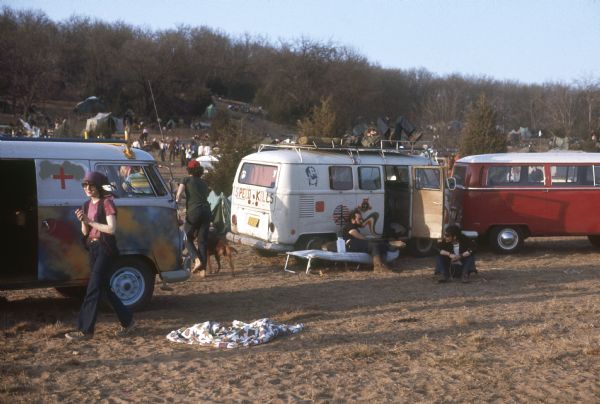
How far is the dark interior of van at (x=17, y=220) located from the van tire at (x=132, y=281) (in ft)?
3.27

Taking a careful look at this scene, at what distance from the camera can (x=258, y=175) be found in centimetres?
1448

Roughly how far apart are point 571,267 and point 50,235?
9580mm

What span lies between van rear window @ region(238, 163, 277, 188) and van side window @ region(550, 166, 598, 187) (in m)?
6.03

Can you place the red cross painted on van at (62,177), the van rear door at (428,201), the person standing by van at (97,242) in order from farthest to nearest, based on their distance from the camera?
the van rear door at (428,201) < the red cross painted on van at (62,177) < the person standing by van at (97,242)

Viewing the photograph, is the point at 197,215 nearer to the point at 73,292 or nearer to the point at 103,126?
the point at 73,292

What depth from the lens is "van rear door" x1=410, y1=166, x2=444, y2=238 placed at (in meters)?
15.2

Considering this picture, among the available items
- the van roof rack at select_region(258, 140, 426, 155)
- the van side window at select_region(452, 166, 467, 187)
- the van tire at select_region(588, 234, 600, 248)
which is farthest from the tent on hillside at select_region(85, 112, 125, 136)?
the van tire at select_region(588, 234, 600, 248)

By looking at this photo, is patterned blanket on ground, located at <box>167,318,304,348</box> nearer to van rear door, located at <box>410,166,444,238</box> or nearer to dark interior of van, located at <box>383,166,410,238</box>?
van rear door, located at <box>410,166,444,238</box>

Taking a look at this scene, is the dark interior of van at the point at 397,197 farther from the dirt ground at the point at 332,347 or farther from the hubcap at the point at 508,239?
the dirt ground at the point at 332,347

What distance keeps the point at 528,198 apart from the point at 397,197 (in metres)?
2.80

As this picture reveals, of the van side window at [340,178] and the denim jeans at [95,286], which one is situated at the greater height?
the van side window at [340,178]

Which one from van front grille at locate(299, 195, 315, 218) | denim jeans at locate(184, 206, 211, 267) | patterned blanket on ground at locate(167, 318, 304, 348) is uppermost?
van front grille at locate(299, 195, 315, 218)

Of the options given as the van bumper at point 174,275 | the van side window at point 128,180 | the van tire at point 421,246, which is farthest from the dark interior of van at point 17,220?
the van tire at point 421,246

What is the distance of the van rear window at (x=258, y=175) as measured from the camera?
14148mm
